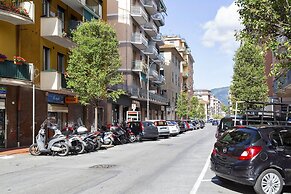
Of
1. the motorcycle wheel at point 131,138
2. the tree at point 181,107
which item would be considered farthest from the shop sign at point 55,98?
the tree at point 181,107

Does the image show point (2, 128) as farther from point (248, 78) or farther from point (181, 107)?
point (181, 107)

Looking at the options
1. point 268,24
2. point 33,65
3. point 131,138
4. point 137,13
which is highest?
point 137,13

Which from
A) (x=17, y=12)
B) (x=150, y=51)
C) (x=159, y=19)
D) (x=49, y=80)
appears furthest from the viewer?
(x=159, y=19)

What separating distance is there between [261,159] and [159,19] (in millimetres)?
52932

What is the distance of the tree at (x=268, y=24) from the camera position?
11469mm

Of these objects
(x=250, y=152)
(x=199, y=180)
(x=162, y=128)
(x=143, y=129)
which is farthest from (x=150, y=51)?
(x=250, y=152)

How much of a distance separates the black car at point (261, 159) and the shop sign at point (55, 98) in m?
17.1

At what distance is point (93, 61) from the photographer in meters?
23.0

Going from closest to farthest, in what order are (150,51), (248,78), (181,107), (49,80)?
(49,80), (248,78), (150,51), (181,107)

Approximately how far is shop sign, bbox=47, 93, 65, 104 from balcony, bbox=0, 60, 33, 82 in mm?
3616

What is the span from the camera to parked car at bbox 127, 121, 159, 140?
27516 mm

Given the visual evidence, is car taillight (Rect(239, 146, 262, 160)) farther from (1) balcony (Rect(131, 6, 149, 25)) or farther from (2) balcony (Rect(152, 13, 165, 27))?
(2) balcony (Rect(152, 13, 165, 27))

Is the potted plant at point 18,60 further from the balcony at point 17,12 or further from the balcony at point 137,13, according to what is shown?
the balcony at point 137,13

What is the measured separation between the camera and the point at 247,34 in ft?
41.5
